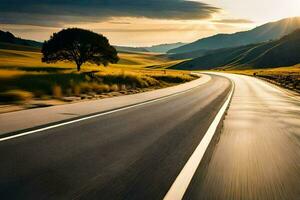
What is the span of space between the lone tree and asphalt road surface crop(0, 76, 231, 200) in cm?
5572

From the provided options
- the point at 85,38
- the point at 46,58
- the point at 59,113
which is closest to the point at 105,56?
the point at 85,38

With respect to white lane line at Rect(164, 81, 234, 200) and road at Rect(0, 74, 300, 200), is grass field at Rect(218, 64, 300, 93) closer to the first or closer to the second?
road at Rect(0, 74, 300, 200)

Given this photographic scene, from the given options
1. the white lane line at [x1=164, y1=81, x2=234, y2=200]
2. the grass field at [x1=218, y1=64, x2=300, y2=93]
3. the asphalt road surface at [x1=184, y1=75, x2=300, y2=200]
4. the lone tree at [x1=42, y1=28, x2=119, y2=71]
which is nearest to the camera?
the white lane line at [x1=164, y1=81, x2=234, y2=200]

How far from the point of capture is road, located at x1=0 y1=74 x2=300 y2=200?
530cm

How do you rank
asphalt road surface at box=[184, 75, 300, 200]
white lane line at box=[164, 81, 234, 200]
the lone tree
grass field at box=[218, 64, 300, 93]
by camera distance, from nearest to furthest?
1. white lane line at box=[164, 81, 234, 200]
2. asphalt road surface at box=[184, 75, 300, 200]
3. grass field at box=[218, 64, 300, 93]
4. the lone tree

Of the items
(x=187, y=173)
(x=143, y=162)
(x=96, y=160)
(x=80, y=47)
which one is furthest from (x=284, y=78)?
(x=187, y=173)

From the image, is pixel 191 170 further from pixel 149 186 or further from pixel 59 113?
pixel 59 113

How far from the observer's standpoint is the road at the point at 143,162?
17.4 feet

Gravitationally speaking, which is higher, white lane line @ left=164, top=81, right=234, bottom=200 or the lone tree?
white lane line @ left=164, top=81, right=234, bottom=200

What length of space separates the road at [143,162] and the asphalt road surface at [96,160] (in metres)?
0.01

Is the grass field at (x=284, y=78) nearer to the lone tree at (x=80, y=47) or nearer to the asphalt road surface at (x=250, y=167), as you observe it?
the lone tree at (x=80, y=47)

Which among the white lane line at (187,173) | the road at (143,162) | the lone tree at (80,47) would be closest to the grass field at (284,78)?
the lone tree at (80,47)

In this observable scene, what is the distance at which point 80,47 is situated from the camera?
67.4 meters

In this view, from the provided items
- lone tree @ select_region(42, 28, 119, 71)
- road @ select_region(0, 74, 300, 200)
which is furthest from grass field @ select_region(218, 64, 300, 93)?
road @ select_region(0, 74, 300, 200)
